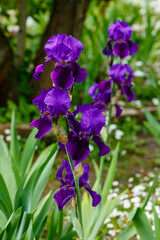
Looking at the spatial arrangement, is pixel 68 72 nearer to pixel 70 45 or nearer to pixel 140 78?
pixel 70 45

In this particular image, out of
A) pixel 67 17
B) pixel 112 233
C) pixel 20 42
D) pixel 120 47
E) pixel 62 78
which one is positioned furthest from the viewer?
pixel 20 42

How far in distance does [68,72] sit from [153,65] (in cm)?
467

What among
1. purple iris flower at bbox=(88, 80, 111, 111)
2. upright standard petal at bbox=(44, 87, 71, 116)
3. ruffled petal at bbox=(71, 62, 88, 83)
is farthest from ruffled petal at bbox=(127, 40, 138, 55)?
upright standard petal at bbox=(44, 87, 71, 116)

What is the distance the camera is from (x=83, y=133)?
1097 millimetres

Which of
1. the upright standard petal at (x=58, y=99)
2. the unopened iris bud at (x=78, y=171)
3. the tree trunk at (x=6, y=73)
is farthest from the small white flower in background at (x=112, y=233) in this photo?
the tree trunk at (x=6, y=73)

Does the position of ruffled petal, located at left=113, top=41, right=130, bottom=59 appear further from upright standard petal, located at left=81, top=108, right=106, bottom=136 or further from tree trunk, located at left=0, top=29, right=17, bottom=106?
tree trunk, located at left=0, top=29, right=17, bottom=106

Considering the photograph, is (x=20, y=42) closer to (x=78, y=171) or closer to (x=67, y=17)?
(x=67, y=17)

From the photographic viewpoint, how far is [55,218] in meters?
1.54

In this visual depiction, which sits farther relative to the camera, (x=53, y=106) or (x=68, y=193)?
(x=68, y=193)

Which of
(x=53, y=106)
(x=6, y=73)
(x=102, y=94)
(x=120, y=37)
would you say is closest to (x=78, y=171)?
(x=53, y=106)

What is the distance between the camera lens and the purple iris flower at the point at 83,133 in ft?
3.51

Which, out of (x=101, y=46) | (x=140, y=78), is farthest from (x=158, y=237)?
(x=140, y=78)

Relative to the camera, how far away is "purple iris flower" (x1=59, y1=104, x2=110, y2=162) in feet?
3.51

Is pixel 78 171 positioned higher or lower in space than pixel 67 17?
lower
